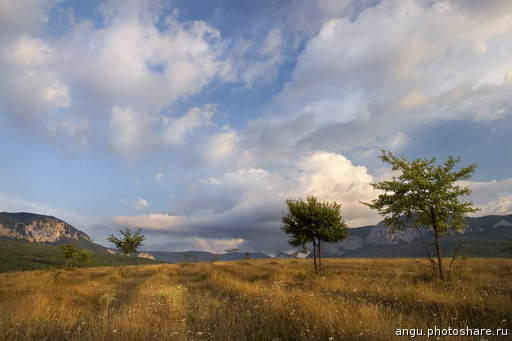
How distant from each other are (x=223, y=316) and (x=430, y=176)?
14468 millimetres

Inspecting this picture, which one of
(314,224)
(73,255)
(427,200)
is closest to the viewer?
(427,200)

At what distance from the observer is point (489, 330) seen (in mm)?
6309

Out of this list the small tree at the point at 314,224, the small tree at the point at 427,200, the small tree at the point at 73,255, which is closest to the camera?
the small tree at the point at 427,200

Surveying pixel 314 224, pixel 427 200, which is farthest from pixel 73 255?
pixel 427 200

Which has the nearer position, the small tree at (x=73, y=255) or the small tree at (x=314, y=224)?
the small tree at (x=314, y=224)

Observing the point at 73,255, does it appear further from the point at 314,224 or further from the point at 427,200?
the point at 427,200

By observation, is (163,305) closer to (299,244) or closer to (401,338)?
(401,338)

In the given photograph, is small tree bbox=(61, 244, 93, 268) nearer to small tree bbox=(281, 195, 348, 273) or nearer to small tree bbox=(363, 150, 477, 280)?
small tree bbox=(281, 195, 348, 273)

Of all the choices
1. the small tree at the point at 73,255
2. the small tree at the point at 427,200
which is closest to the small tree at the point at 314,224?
the small tree at the point at 427,200

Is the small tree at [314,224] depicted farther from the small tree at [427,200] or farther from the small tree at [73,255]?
the small tree at [73,255]

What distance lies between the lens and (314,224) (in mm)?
28562

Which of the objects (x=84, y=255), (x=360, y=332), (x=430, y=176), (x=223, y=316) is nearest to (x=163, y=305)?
(x=223, y=316)

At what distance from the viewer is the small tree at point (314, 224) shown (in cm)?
2842

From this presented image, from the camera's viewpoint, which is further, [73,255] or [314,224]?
[73,255]
